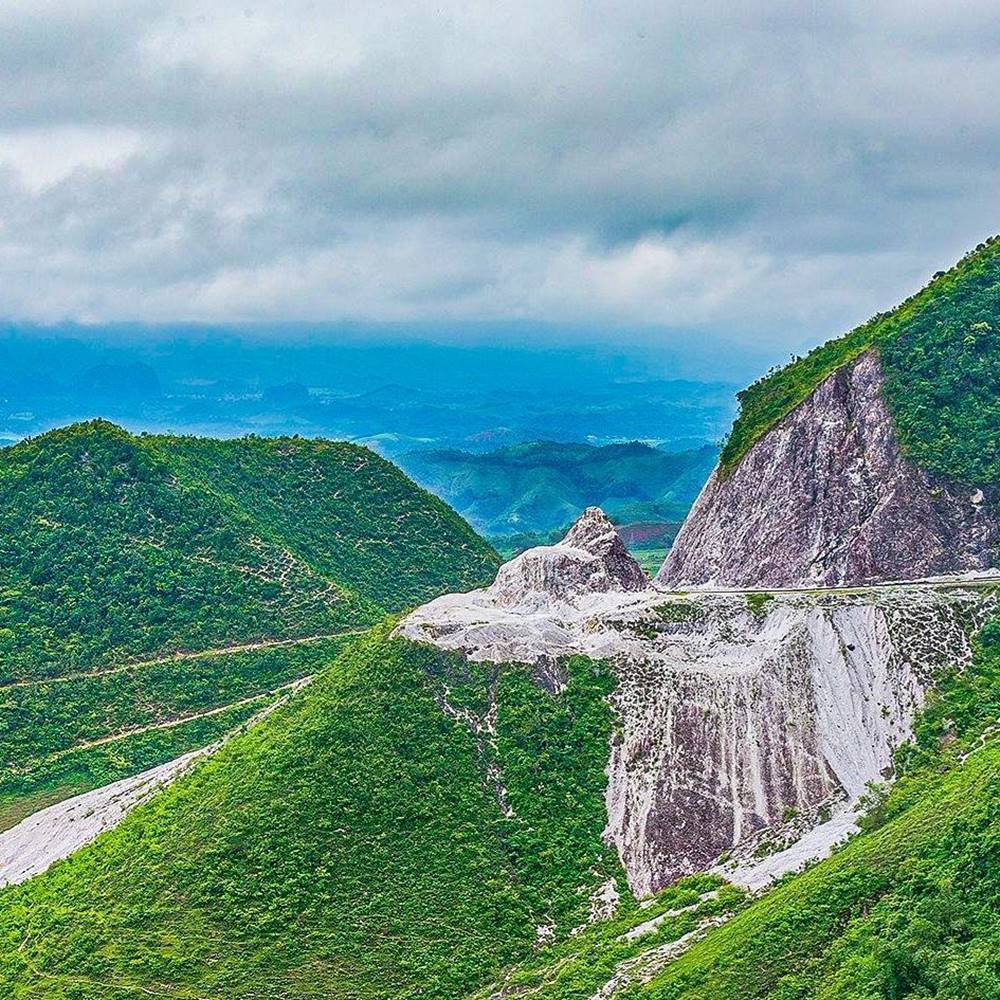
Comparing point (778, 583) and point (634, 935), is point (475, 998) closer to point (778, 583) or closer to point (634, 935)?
point (634, 935)

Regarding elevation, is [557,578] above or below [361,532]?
below

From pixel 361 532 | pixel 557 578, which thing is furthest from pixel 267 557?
pixel 557 578

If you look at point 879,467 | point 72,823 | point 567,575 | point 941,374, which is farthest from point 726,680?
point 72,823

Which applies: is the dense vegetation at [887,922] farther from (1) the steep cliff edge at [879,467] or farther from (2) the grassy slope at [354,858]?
(1) the steep cliff edge at [879,467]

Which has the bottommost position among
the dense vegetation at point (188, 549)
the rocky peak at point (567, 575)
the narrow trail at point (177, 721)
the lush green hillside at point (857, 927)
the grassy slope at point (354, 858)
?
the lush green hillside at point (857, 927)

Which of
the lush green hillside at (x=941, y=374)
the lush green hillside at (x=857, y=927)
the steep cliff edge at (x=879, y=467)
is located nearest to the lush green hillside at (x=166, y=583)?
the steep cliff edge at (x=879, y=467)

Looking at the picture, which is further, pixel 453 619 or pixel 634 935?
pixel 453 619
